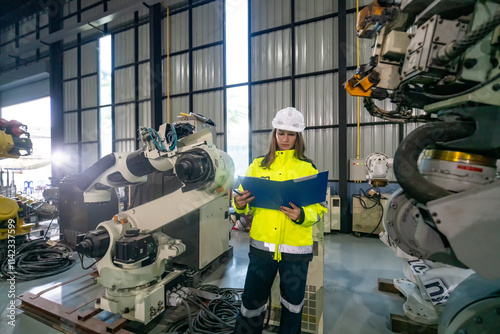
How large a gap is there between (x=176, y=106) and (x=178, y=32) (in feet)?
7.74

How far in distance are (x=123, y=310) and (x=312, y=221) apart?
1.76 m

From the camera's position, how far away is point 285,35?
6.02m

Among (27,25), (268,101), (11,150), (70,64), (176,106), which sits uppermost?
(27,25)

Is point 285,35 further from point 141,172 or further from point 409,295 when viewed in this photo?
point 409,295

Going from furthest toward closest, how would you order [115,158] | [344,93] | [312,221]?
[344,93] → [115,158] → [312,221]

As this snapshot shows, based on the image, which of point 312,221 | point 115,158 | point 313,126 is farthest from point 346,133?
point 115,158

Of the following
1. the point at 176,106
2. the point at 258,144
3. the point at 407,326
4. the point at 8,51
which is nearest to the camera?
the point at 407,326

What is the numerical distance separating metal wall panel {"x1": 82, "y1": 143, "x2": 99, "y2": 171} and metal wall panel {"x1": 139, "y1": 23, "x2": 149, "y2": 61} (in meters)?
3.80

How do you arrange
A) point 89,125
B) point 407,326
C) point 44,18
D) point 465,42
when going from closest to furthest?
point 465,42
point 407,326
point 89,125
point 44,18

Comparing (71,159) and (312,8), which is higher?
(312,8)

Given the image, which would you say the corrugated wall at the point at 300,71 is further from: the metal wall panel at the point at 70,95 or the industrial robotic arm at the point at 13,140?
the metal wall panel at the point at 70,95

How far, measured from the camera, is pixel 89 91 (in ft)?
29.6

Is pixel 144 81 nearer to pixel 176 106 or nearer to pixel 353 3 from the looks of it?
pixel 176 106

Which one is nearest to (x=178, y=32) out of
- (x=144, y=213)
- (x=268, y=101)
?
(x=268, y=101)
